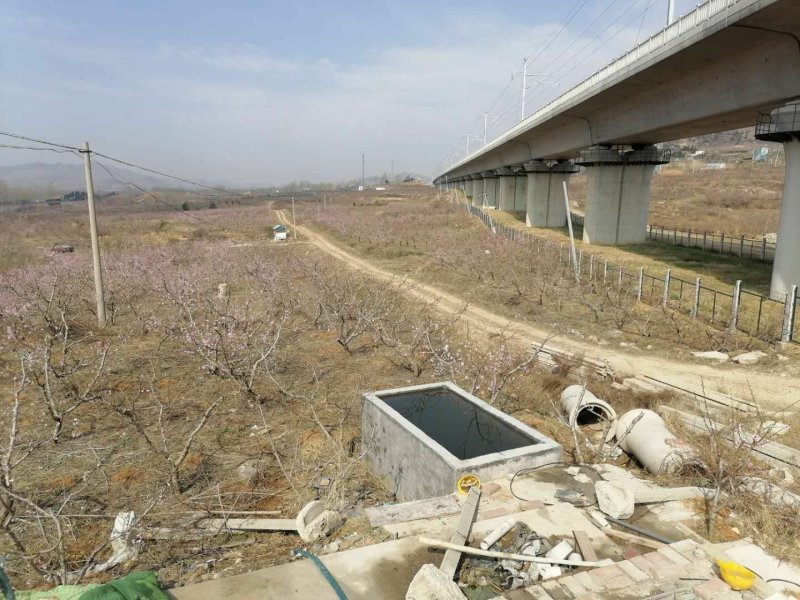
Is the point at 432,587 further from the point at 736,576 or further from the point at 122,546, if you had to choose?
the point at 122,546

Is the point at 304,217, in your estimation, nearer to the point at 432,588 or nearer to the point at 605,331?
the point at 605,331

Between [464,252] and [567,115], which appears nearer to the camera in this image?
[464,252]

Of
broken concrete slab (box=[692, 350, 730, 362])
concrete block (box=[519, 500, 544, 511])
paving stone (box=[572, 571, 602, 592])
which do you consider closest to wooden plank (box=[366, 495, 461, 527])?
concrete block (box=[519, 500, 544, 511])

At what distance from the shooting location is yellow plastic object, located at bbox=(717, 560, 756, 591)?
15.0 feet

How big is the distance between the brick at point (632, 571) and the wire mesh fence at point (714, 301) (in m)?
10.9

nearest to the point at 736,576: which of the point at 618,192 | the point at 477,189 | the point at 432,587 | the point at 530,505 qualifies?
the point at 530,505

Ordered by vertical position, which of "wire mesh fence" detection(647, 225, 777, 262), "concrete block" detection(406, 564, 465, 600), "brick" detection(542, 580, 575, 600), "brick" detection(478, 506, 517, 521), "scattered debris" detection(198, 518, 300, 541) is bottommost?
"scattered debris" detection(198, 518, 300, 541)

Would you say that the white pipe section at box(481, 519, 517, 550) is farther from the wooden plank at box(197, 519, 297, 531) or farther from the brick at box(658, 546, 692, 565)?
the wooden plank at box(197, 519, 297, 531)

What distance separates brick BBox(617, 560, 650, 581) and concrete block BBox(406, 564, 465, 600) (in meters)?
1.55

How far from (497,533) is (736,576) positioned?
82.6 inches

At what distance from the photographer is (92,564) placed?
5816 mm

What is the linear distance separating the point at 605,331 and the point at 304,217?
2034 inches

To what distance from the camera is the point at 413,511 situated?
5.86m

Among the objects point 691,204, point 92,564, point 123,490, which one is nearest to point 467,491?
point 92,564
